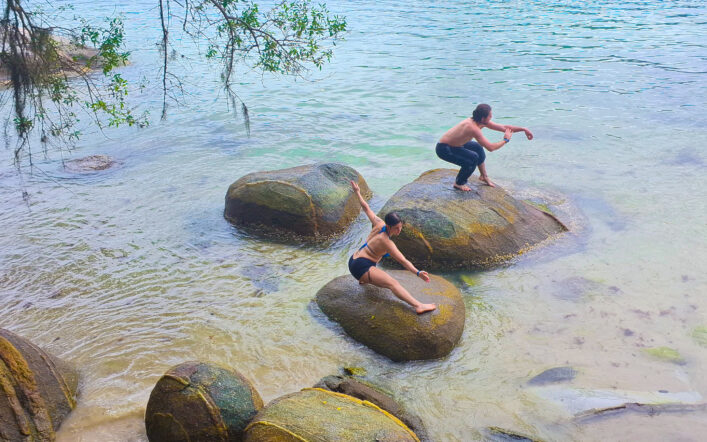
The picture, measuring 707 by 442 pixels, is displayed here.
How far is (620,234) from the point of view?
372 inches

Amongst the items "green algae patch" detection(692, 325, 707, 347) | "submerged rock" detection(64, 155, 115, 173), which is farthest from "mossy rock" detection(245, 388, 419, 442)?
"submerged rock" detection(64, 155, 115, 173)

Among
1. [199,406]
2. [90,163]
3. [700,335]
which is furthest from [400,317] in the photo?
[90,163]

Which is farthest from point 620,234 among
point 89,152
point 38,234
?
point 89,152

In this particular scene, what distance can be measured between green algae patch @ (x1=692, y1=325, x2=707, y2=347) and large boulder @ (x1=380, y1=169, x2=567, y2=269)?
2445mm

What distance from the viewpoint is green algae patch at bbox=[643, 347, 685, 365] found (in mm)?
6539

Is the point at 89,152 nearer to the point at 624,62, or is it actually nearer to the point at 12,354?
the point at 12,354

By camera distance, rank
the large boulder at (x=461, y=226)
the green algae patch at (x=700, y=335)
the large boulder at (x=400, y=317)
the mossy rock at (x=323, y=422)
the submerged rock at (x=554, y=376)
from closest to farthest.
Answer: the mossy rock at (x=323, y=422)
the submerged rock at (x=554, y=376)
the large boulder at (x=400, y=317)
the green algae patch at (x=700, y=335)
the large boulder at (x=461, y=226)

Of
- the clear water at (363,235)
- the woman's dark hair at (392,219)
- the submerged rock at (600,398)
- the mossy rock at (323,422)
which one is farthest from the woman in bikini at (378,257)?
the mossy rock at (323,422)

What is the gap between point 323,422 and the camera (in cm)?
441

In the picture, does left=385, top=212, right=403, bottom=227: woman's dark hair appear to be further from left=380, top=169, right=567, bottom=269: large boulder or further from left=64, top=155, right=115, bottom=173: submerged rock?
left=64, top=155, right=115, bottom=173: submerged rock

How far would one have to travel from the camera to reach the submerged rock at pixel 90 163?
1277 centimetres

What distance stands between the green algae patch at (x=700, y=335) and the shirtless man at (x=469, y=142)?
3338 millimetres

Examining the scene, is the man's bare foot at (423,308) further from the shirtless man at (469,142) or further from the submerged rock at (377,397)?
the shirtless man at (469,142)

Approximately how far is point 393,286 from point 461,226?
2114 millimetres
